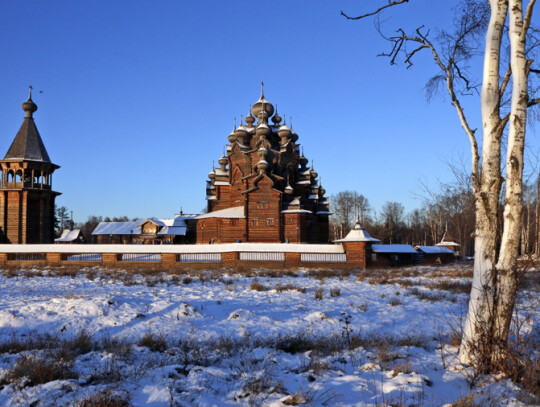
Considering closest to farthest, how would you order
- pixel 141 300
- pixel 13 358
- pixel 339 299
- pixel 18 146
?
1. pixel 13 358
2. pixel 141 300
3. pixel 339 299
4. pixel 18 146

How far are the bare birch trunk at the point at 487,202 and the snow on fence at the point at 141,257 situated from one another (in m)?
20.1

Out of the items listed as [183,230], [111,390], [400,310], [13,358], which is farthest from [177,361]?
[183,230]

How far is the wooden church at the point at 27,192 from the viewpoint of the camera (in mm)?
28297

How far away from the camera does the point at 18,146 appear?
2934 cm

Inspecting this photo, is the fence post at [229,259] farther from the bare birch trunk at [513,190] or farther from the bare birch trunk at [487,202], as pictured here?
the bare birch trunk at [513,190]

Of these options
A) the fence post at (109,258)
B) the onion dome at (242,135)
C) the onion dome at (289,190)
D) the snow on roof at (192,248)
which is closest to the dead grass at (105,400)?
the snow on roof at (192,248)

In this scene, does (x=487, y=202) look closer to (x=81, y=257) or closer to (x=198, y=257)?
(x=198, y=257)

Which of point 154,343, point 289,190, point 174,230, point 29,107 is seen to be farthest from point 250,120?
point 154,343

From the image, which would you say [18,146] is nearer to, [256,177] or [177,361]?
[256,177]

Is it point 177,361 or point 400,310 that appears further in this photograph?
point 400,310

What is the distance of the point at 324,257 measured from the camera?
22.5 m

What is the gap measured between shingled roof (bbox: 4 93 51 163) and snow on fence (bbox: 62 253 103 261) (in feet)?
35.3

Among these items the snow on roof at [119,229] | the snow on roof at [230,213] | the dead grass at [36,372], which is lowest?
the dead grass at [36,372]

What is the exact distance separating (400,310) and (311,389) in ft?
18.1
